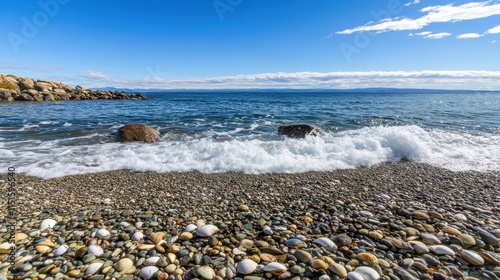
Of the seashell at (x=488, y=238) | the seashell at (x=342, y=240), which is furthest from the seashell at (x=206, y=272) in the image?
the seashell at (x=488, y=238)

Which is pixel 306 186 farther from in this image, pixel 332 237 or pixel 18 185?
pixel 18 185

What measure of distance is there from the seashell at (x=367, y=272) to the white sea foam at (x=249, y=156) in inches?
168

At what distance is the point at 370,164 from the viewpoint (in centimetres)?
757

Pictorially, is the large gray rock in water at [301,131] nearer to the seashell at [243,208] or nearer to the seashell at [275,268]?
the seashell at [243,208]

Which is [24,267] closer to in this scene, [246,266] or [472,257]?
[246,266]

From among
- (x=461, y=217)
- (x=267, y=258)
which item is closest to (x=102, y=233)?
(x=267, y=258)

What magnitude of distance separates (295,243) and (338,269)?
66 cm

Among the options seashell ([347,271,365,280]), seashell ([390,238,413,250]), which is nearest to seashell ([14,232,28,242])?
seashell ([347,271,365,280])

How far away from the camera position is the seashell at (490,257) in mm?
2797

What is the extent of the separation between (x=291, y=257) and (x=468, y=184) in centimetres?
555

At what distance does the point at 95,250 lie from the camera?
Result: 2996 mm

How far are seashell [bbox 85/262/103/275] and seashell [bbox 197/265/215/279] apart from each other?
1191 mm

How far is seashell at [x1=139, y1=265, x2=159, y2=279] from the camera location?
2.61 metres

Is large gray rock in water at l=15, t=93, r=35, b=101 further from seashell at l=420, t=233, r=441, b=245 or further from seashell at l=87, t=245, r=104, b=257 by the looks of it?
seashell at l=420, t=233, r=441, b=245
